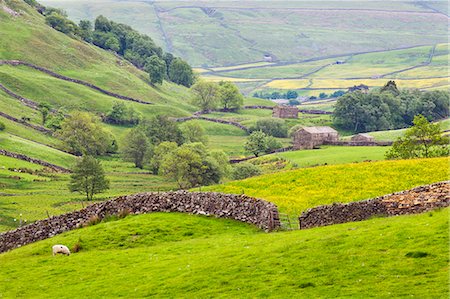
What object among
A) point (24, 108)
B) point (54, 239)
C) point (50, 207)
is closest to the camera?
point (54, 239)

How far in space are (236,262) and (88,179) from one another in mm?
78650

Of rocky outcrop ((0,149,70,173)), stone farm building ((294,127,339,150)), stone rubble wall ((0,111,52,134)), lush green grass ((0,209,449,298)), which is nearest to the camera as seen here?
lush green grass ((0,209,449,298))

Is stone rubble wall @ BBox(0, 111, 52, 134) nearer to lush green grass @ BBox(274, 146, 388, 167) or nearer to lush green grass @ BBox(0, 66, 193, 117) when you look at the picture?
lush green grass @ BBox(0, 66, 193, 117)

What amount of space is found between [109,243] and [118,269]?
6.50 metres

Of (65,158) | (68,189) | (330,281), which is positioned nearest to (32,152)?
(65,158)

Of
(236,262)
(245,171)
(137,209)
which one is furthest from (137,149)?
(236,262)

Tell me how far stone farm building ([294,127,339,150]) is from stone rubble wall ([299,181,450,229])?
115 meters

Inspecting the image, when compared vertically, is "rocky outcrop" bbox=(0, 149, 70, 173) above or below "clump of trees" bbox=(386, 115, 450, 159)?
below

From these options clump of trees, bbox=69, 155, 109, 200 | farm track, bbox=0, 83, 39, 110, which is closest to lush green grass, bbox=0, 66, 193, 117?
farm track, bbox=0, 83, 39, 110

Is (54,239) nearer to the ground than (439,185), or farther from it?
nearer to the ground

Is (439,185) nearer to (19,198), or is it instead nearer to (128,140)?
(19,198)

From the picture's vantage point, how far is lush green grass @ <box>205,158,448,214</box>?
170ft

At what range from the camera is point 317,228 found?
36469mm

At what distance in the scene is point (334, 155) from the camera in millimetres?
122688
